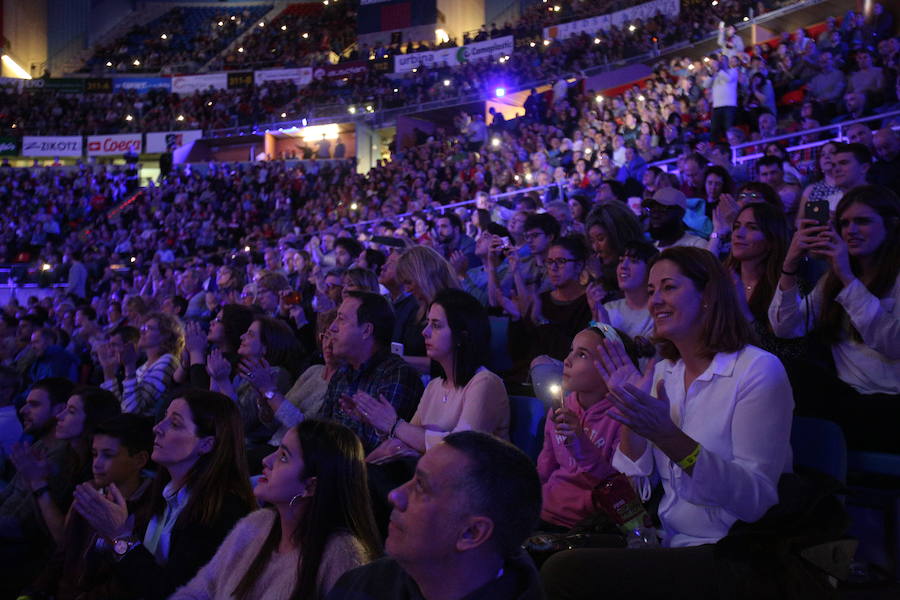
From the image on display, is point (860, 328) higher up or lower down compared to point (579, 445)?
higher up

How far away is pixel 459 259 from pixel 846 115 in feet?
14.8

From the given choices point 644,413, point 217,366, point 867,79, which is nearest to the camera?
point 644,413

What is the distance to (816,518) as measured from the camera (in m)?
1.83

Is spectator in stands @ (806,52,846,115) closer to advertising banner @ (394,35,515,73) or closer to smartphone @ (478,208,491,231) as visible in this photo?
smartphone @ (478,208,491,231)

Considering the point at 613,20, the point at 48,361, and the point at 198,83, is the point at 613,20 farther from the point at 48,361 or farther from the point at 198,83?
the point at 48,361

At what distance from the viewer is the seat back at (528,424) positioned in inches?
115

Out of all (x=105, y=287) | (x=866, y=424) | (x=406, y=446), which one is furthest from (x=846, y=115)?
(x=105, y=287)

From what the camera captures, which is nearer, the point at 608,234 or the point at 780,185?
the point at 608,234

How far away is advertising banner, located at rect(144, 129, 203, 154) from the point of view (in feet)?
85.0

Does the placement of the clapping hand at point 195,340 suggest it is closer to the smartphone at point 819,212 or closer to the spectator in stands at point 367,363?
the spectator in stands at point 367,363

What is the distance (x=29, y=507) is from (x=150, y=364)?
1.67 m

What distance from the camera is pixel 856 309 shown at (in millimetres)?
2471

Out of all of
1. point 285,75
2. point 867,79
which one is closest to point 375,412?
point 867,79

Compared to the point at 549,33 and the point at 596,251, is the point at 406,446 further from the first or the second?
the point at 549,33
